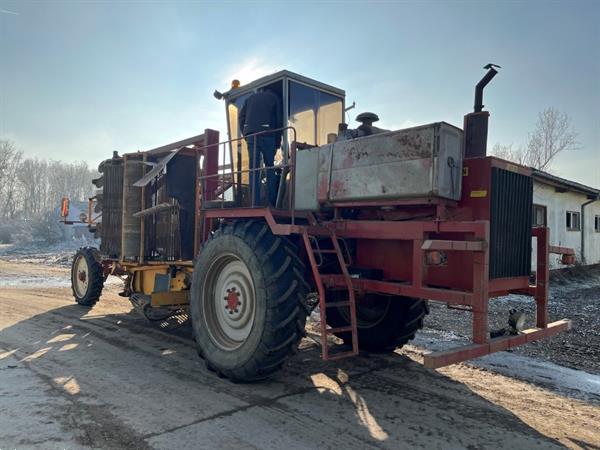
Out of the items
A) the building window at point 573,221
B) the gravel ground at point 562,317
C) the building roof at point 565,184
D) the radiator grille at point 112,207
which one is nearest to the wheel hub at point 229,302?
the radiator grille at point 112,207

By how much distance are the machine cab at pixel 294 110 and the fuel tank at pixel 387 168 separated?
2.52 feet

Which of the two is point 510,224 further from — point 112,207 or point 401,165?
point 112,207

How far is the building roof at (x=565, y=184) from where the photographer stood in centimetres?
1520

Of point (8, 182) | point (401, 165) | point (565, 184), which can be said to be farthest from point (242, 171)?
point (8, 182)

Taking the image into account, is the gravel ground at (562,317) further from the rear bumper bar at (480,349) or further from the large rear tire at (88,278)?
the large rear tire at (88,278)

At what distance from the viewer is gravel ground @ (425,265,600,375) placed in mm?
5718

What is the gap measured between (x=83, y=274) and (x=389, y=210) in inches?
281

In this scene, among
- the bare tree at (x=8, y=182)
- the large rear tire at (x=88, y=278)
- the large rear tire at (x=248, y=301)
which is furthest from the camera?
the bare tree at (x=8, y=182)

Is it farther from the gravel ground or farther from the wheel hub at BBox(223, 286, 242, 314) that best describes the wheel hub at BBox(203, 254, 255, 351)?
the gravel ground

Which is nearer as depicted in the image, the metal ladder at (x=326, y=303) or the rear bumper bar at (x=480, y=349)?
the rear bumper bar at (x=480, y=349)

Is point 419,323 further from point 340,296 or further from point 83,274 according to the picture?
point 83,274

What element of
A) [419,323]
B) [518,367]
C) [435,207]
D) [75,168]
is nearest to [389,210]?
[435,207]

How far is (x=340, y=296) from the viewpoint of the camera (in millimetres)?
5250

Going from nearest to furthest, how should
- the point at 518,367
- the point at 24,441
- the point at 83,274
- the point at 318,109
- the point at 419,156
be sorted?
the point at 24,441
the point at 419,156
the point at 518,367
the point at 318,109
the point at 83,274
